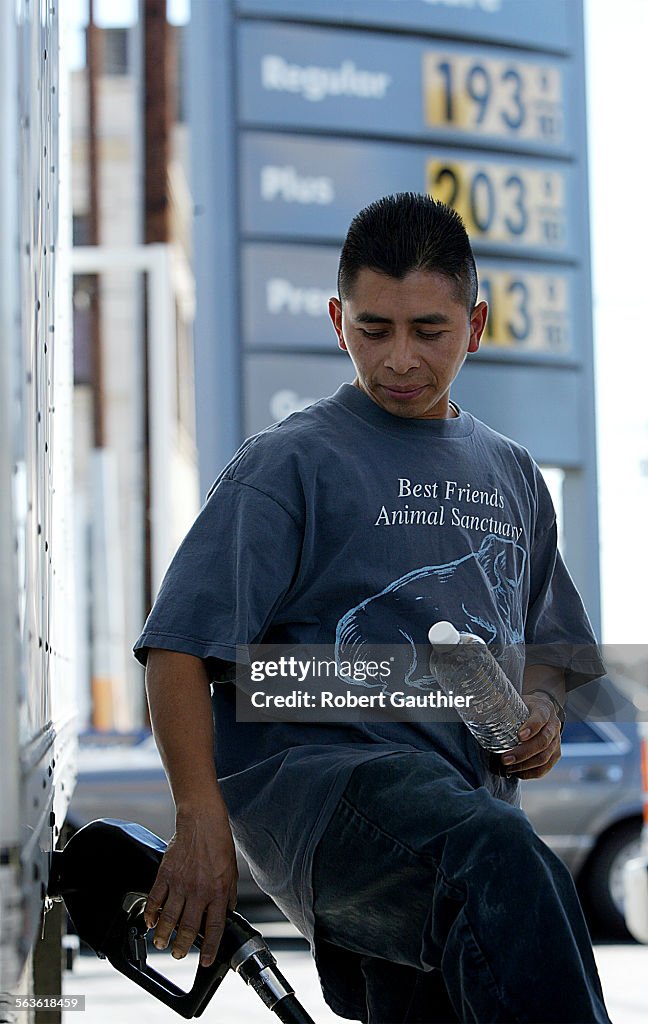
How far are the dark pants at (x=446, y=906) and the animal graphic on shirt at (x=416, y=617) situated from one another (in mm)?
202

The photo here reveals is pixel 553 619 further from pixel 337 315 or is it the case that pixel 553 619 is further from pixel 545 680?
pixel 337 315

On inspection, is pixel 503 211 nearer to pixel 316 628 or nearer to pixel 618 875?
pixel 618 875

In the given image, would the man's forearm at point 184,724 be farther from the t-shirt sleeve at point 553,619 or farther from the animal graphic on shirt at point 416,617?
the t-shirt sleeve at point 553,619

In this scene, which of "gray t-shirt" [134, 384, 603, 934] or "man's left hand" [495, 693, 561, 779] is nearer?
"gray t-shirt" [134, 384, 603, 934]

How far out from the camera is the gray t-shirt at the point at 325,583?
2232mm

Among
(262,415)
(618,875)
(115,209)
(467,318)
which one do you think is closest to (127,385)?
(115,209)

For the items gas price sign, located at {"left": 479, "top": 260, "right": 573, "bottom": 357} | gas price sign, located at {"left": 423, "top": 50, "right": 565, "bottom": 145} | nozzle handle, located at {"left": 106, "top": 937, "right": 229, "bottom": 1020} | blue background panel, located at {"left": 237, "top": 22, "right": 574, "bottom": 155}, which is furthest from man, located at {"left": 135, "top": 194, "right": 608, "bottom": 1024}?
gas price sign, located at {"left": 423, "top": 50, "right": 565, "bottom": 145}

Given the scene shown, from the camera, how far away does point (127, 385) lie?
20938mm

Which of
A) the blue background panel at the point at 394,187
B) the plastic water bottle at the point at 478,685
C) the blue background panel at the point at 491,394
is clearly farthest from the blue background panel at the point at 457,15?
the plastic water bottle at the point at 478,685

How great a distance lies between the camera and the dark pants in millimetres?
1902

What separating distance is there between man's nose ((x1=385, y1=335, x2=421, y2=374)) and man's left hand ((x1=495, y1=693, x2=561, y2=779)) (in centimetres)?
57

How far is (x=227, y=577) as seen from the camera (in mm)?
2275

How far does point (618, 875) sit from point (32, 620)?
713 cm

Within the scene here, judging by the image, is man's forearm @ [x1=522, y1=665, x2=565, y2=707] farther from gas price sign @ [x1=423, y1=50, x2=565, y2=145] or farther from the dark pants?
gas price sign @ [x1=423, y1=50, x2=565, y2=145]
